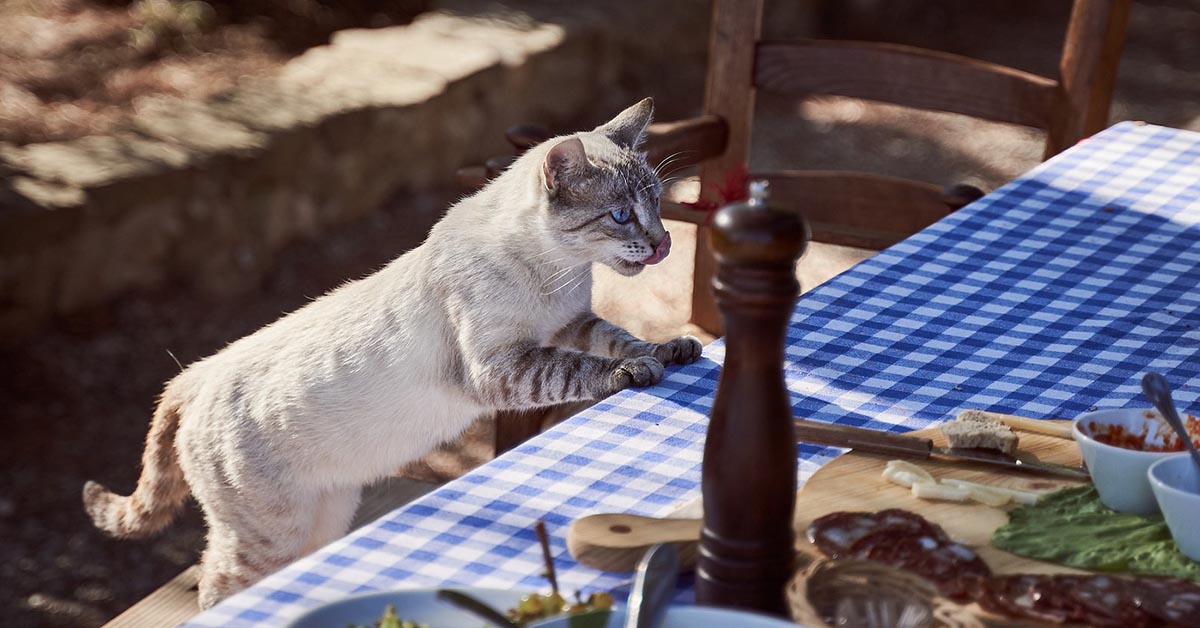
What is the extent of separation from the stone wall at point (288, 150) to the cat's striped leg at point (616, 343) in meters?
2.33

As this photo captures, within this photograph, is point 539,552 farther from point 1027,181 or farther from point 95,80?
point 95,80

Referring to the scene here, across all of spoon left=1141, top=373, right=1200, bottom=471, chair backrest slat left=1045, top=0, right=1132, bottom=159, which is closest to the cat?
spoon left=1141, top=373, right=1200, bottom=471

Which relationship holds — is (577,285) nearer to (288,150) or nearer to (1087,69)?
(1087,69)

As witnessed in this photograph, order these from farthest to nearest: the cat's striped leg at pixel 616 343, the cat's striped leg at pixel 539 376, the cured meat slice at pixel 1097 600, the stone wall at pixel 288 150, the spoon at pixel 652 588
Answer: the stone wall at pixel 288 150, the cat's striped leg at pixel 539 376, the cat's striped leg at pixel 616 343, the cured meat slice at pixel 1097 600, the spoon at pixel 652 588

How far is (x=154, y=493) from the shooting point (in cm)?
243

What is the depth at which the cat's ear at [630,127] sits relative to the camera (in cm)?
246

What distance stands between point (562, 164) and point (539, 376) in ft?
1.21

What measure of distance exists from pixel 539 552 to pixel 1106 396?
0.86m

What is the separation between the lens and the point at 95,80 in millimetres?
5531

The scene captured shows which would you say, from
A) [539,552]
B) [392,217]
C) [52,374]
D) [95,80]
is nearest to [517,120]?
[392,217]

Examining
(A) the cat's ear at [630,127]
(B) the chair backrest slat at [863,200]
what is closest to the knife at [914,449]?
(A) the cat's ear at [630,127]

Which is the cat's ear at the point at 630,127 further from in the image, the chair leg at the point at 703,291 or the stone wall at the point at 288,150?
the stone wall at the point at 288,150

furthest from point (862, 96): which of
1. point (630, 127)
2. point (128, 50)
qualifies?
point (128, 50)

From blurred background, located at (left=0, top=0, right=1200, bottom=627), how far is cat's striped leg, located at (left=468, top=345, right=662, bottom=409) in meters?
1.60
